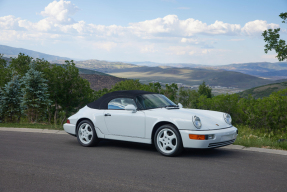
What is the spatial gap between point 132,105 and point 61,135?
3.72m

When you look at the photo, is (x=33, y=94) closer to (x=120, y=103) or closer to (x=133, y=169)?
(x=120, y=103)

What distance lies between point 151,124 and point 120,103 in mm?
1128

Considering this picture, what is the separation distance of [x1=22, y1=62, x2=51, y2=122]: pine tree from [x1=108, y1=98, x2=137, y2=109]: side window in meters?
12.3

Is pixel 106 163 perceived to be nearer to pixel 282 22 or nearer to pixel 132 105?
pixel 132 105

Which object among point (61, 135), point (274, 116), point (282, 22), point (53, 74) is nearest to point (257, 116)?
point (274, 116)

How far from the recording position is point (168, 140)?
6066 mm

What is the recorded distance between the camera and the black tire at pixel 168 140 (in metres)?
5.95

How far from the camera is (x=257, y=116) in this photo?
21.2 meters

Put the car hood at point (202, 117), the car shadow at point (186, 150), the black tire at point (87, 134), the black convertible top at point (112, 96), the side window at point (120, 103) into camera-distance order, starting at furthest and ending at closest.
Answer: the black tire at point (87, 134) < the black convertible top at point (112, 96) < the side window at point (120, 103) < the car shadow at point (186, 150) < the car hood at point (202, 117)

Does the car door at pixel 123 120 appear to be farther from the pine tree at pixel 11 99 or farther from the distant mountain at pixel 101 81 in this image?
the distant mountain at pixel 101 81

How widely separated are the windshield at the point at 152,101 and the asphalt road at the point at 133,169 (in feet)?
3.47

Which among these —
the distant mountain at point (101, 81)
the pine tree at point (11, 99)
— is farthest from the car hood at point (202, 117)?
the distant mountain at point (101, 81)

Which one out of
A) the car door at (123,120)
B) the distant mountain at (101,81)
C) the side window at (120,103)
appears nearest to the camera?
the car door at (123,120)

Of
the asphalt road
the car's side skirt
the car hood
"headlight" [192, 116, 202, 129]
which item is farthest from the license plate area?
the car's side skirt
